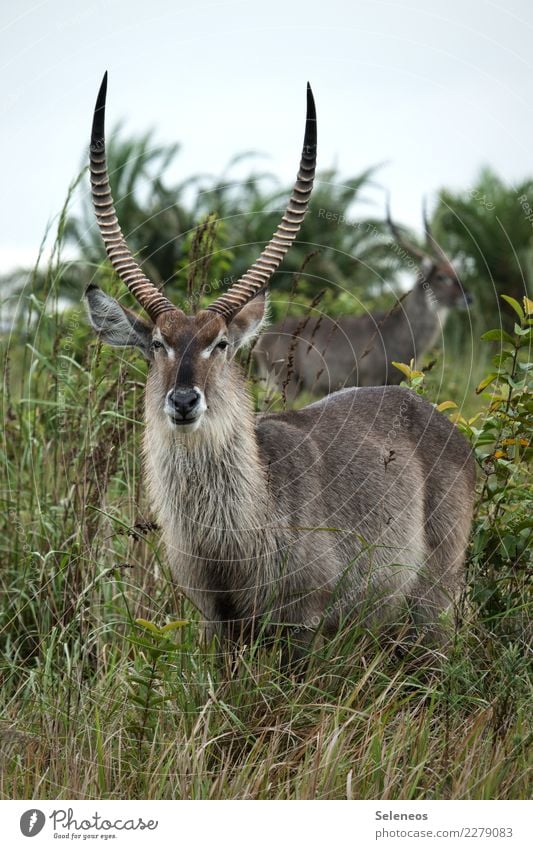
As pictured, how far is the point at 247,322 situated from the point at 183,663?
4.34 feet

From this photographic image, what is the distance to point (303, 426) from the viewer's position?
4199mm

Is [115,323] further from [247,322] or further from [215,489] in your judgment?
[215,489]

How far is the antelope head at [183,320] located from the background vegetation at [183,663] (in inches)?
10.5

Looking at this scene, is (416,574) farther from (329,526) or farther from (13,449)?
(13,449)

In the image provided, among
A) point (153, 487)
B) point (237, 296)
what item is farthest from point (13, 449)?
point (237, 296)

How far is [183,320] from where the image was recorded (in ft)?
12.1

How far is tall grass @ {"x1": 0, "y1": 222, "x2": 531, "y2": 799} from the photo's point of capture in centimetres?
311

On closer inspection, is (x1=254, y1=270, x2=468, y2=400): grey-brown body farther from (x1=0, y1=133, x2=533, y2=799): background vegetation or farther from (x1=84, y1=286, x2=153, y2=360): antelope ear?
(x1=84, y1=286, x2=153, y2=360): antelope ear

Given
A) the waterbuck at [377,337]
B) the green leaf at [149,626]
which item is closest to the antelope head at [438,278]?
the waterbuck at [377,337]

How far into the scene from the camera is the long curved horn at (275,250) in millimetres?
3602

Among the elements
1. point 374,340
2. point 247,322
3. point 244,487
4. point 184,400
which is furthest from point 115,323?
point 374,340
